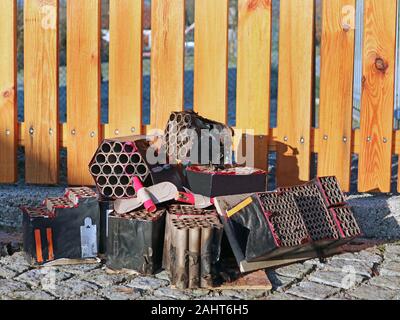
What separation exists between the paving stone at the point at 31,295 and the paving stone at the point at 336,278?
138cm

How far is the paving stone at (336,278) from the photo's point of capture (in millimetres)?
4059

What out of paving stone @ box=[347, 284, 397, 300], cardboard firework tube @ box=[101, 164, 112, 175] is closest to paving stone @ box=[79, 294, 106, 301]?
cardboard firework tube @ box=[101, 164, 112, 175]

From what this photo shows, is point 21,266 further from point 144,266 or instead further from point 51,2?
point 51,2

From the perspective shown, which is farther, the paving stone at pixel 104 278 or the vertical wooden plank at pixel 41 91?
the vertical wooden plank at pixel 41 91

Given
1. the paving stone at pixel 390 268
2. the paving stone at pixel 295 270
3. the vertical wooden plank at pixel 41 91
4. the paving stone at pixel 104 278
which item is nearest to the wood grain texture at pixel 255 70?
the paving stone at pixel 295 270

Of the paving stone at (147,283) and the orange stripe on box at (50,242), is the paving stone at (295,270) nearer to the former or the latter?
the paving stone at (147,283)

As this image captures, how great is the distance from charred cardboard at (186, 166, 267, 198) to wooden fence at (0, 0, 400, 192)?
66cm

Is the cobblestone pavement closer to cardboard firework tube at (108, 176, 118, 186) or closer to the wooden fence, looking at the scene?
cardboard firework tube at (108, 176, 118, 186)

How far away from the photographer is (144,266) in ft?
13.7

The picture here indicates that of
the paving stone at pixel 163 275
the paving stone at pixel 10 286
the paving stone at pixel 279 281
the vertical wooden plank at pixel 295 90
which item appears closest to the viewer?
the paving stone at pixel 10 286

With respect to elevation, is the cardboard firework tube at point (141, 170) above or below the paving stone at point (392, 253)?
above

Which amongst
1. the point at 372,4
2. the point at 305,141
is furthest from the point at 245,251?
the point at 372,4

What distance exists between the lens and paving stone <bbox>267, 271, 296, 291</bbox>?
4020mm

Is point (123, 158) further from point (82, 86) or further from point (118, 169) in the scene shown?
point (82, 86)
